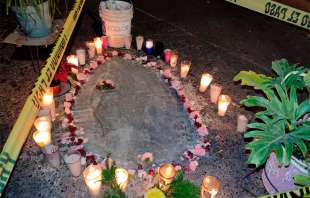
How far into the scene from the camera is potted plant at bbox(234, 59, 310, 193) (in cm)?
304

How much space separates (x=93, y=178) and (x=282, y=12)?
351 centimetres

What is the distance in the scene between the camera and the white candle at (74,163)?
3672mm

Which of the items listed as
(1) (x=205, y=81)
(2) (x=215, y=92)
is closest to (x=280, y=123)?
(2) (x=215, y=92)

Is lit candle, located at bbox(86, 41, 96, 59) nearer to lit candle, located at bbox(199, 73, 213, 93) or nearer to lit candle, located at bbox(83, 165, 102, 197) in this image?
lit candle, located at bbox(199, 73, 213, 93)

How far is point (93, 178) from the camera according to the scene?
3.44m

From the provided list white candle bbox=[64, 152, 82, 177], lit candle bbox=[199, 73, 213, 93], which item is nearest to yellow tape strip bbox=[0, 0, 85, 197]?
white candle bbox=[64, 152, 82, 177]

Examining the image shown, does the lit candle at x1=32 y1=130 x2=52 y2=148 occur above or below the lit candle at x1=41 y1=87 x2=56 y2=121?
below

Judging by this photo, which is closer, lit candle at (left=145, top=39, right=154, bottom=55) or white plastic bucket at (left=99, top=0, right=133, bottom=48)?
white plastic bucket at (left=99, top=0, right=133, bottom=48)

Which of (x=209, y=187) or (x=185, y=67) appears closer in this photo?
(x=209, y=187)

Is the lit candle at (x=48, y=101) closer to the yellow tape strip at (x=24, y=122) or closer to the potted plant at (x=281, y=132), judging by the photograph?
the yellow tape strip at (x=24, y=122)

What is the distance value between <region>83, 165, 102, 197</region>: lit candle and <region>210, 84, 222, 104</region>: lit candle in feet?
6.87

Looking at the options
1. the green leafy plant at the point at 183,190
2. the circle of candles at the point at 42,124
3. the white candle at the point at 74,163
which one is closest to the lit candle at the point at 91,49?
the circle of candles at the point at 42,124

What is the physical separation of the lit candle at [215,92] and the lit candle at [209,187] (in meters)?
1.59

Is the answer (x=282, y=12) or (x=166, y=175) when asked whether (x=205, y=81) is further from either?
(x=166, y=175)
